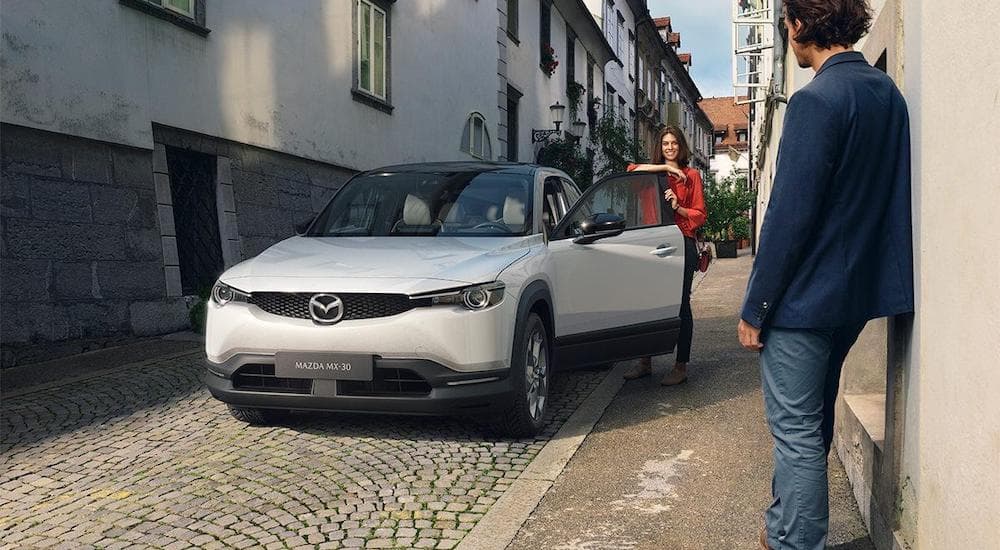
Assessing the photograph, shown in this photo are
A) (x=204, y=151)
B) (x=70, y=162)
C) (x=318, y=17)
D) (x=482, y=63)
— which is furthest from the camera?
(x=482, y=63)

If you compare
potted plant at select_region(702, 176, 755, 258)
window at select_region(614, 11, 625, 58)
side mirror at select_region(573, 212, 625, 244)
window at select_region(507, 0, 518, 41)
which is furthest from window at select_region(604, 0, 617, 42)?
side mirror at select_region(573, 212, 625, 244)

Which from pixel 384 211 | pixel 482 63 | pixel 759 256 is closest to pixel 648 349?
pixel 384 211

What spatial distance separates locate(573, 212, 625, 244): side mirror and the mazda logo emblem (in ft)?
5.56

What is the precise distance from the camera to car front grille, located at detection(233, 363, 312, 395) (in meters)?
4.70

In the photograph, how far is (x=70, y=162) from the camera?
7938 mm

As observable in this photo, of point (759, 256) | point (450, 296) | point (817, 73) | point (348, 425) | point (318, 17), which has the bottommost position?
point (348, 425)

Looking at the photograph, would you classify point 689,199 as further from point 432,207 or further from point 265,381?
point 265,381

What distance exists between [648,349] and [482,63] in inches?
538

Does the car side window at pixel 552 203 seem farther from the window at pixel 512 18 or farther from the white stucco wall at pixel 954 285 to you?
the window at pixel 512 18

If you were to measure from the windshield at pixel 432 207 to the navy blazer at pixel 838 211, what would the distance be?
2.83 metres

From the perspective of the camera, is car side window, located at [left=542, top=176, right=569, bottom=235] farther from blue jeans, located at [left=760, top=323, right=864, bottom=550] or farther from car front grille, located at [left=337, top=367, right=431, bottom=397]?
blue jeans, located at [left=760, top=323, right=864, bottom=550]

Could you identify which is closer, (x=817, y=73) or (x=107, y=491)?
(x=817, y=73)

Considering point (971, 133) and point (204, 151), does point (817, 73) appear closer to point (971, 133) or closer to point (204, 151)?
point (971, 133)

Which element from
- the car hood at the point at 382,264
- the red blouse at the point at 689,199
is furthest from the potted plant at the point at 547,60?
the car hood at the point at 382,264
